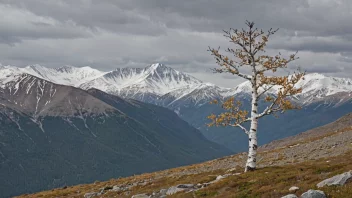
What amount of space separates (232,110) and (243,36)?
A: 823 centimetres

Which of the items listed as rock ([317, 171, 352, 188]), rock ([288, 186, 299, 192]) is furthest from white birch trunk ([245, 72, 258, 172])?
rock ([317, 171, 352, 188])

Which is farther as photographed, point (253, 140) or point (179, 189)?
point (253, 140)

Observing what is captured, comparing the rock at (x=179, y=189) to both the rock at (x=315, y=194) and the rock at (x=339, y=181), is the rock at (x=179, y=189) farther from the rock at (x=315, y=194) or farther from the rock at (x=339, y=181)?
the rock at (x=315, y=194)

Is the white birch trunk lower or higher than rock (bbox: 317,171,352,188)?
higher

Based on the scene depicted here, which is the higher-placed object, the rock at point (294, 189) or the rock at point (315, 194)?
the rock at point (315, 194)

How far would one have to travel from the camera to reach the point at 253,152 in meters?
42.3

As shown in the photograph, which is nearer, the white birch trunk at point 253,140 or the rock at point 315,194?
the rock at point 315,194

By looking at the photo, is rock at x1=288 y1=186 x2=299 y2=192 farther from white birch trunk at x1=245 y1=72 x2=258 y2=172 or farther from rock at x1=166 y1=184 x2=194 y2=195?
white birch trunk at x1=245 y1=72 x2=258 y2=172

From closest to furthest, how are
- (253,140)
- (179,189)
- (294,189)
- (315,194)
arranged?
(315,194) < (294,189) < (179,189) < (253,140)

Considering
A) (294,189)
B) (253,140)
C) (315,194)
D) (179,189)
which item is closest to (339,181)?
(294,189)

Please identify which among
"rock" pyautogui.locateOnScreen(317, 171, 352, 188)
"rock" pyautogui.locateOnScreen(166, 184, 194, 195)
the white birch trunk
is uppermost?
Answer: the white birch trunk

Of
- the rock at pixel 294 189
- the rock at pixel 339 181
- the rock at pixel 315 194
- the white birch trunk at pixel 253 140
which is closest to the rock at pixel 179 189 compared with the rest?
the white birch trunk at pixel 253 140

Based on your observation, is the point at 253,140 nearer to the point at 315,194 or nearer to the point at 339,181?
the point at 339,181

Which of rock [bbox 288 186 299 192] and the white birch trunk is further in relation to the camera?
the white birch trunk
